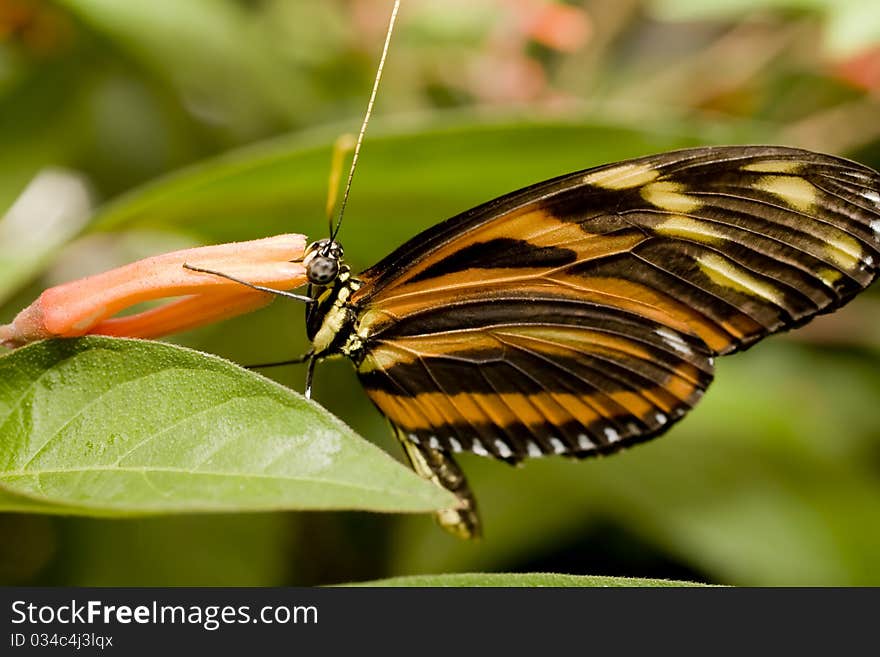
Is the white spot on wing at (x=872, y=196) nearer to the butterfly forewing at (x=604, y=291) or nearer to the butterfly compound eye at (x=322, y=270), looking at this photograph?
the butterfly forewing at (x=604, y=291)

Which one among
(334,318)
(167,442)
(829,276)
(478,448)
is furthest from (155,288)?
(829,276)

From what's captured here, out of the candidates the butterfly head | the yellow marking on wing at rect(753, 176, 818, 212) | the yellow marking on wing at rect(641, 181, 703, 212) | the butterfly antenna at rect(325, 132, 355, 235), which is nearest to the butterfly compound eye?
the butterfly head

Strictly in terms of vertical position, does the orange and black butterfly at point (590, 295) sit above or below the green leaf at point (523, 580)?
above

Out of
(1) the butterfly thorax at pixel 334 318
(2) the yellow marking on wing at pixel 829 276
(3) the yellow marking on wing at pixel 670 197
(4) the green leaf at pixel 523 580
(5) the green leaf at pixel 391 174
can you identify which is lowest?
(4) the green leaf at pixel 523 580

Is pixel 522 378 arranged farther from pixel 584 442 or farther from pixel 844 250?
pixel 844 250

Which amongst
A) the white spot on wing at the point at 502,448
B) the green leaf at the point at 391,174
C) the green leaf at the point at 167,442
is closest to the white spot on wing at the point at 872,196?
the green leaf at the point at 391,174

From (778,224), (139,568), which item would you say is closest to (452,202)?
(778,224)

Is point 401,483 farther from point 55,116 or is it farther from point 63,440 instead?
point 55,116
